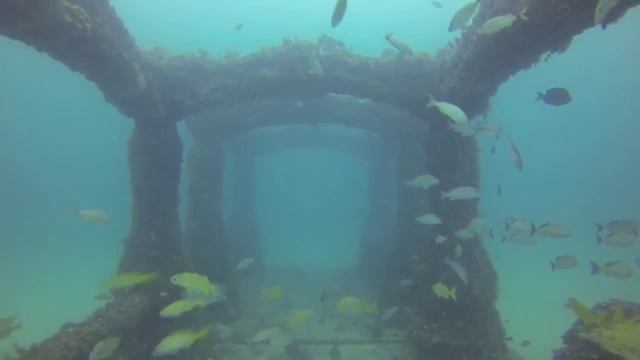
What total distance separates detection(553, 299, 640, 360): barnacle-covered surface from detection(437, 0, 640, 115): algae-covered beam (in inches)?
157

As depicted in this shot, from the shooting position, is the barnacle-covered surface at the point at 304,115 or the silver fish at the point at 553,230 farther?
the barnacle-covered surface at the point at 304,115

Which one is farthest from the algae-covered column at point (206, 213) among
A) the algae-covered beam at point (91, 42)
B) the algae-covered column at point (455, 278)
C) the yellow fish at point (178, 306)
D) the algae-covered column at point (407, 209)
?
the yellow fish at point (178, 306)

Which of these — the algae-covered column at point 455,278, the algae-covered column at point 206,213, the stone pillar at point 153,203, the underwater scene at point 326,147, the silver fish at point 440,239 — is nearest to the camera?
the underwater scene at point 326,147

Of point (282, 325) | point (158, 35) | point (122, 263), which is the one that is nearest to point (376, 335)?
point (282, 325)

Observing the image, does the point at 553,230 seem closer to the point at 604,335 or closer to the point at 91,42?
the point at 604,335

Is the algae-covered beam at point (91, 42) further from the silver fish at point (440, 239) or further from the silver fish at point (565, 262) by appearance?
the silver fish at point (565, 262)

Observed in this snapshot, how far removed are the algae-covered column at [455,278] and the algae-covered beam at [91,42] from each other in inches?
288

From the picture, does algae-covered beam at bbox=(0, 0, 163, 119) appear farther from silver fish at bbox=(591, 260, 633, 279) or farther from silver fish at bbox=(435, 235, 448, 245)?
silver fish at bbox=(591, 260, 633, 279)

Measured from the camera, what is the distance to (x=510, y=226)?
37.0 ft

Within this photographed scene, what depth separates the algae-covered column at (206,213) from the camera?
1745 centimetres

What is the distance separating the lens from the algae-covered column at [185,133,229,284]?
17453 millimetres

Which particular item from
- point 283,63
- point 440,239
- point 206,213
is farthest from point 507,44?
point 206,213

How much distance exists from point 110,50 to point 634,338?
9239mm

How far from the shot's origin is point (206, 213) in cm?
1842
